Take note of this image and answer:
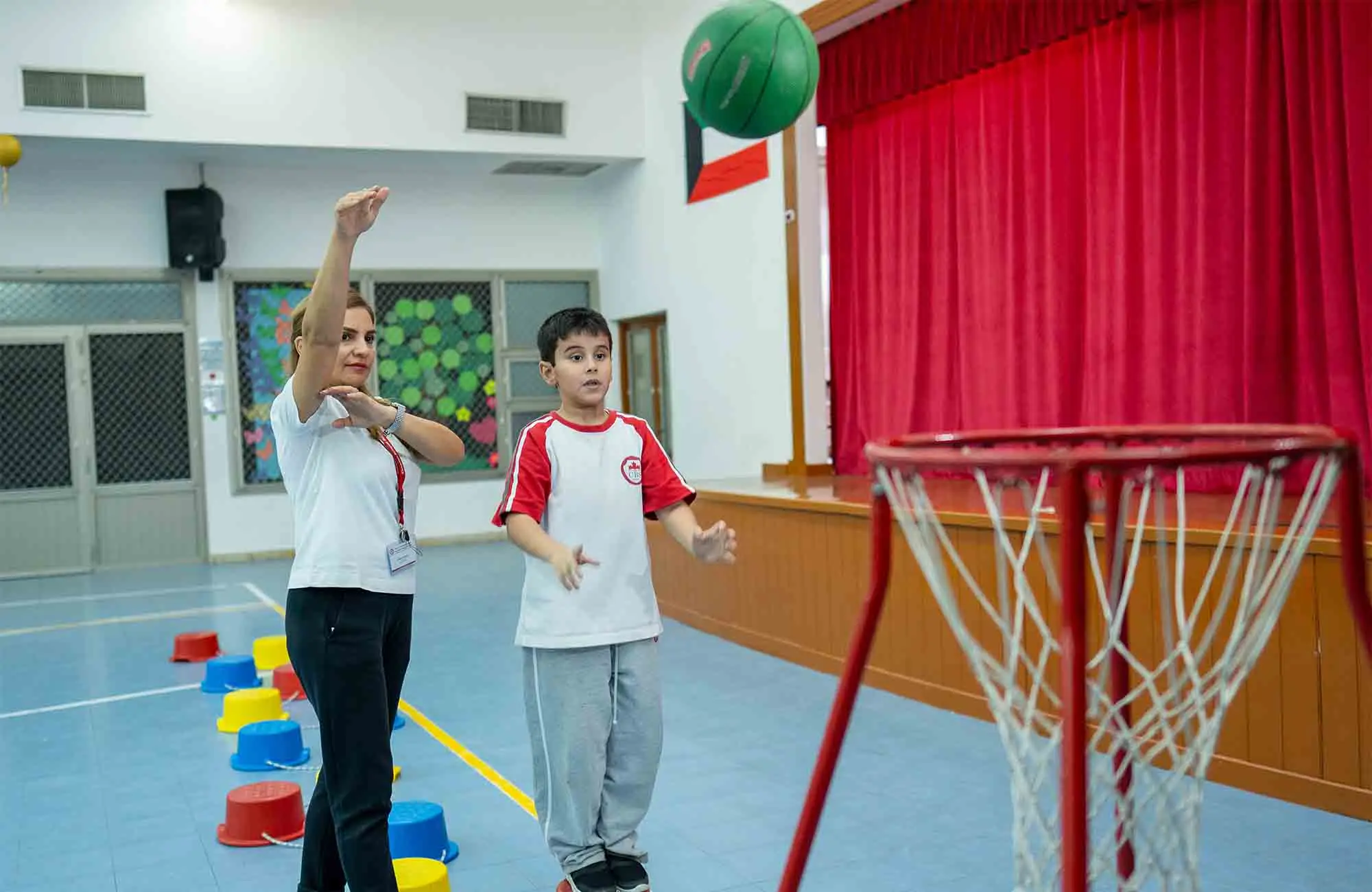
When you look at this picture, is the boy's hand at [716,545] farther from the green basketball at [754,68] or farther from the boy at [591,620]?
the green basketball at [754,68]

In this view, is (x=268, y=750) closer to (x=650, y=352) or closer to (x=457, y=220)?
(x=650, y=352)

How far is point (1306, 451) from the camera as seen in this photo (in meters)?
1.71

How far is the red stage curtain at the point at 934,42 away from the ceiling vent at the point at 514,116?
283cm

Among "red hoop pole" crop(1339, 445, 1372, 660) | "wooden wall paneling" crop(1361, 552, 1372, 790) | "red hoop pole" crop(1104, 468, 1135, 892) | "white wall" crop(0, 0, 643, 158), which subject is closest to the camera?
"red hoop pole" crop(1104, 468, 1135, 892)

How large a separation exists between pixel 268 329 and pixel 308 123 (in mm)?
2016

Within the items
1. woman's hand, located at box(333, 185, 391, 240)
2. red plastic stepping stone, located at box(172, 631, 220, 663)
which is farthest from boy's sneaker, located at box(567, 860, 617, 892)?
red plastic stepping stone, located at box(172, 631, 220, 663)

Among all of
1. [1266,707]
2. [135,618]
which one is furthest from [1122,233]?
[135,618]

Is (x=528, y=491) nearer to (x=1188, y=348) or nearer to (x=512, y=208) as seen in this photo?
(x=1188, y=348)

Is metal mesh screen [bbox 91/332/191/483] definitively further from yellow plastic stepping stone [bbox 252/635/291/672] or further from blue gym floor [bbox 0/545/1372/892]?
yellow plastic stepping stone [bbox 252/635/291/672]

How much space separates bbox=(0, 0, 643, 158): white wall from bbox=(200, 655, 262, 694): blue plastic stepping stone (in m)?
5.11

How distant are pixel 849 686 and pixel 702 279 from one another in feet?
26.1

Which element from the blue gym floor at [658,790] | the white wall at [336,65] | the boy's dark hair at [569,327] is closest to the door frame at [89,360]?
the white wall at [336,65]

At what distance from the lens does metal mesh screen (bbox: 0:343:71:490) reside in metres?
10.1

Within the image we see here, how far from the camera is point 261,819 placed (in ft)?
11.7
